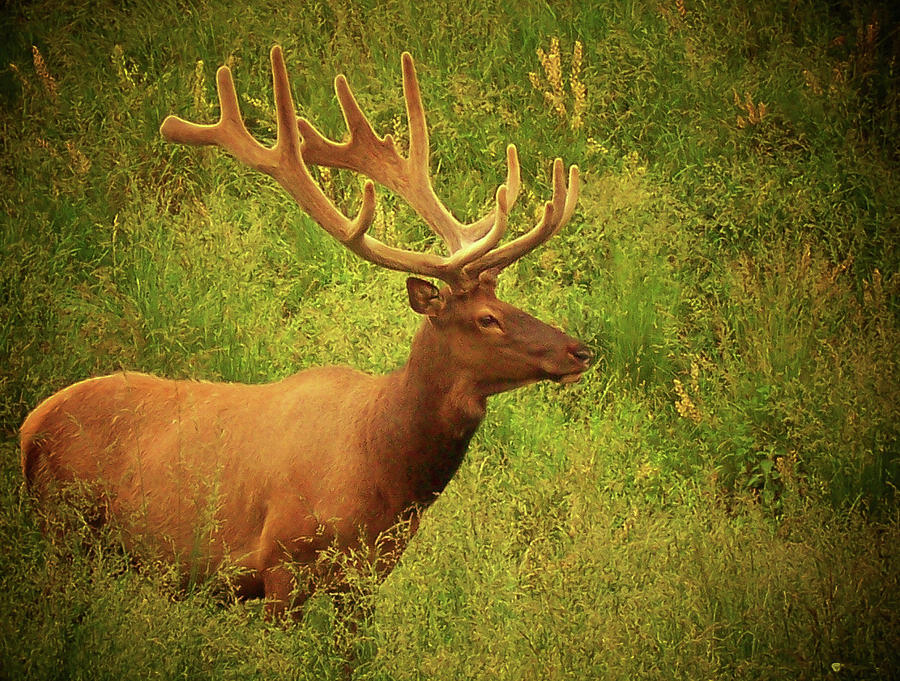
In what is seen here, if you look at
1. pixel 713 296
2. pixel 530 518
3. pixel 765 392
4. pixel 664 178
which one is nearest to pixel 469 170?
pixel 664 178

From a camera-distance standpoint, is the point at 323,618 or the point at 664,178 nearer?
the point at 323,618

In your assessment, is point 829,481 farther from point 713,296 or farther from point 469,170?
point 469,170

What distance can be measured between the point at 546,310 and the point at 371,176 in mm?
1906

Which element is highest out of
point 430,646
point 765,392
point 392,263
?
point 392,263

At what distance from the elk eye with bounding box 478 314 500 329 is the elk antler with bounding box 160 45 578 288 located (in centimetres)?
17

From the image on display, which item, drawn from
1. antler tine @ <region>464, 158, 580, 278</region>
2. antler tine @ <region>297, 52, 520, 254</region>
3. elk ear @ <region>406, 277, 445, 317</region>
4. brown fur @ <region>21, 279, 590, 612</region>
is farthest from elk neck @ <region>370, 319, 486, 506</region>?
antler tine @ <region>297, 52, 520, 254</region>

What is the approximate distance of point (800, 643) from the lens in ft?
15.2

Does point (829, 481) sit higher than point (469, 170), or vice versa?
point (469, 170)

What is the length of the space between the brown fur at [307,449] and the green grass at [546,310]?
0.25 m

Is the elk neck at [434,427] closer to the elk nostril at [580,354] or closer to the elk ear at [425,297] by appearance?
the elk ear at [425,297]

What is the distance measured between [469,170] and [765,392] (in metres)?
2.90

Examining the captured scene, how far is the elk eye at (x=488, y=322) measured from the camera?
5.00 metres

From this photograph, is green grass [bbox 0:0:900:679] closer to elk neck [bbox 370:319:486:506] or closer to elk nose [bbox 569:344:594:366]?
elk neck [bbox 370:319:486:506]

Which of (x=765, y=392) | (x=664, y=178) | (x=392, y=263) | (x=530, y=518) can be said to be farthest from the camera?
(x=664, y=178)
